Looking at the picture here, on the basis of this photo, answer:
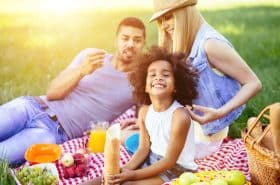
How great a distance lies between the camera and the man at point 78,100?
8.86ft

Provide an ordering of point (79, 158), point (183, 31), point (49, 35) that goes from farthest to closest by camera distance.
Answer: point (49, 35), point (79, 158), point (183, 31)

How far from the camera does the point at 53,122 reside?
2797mm

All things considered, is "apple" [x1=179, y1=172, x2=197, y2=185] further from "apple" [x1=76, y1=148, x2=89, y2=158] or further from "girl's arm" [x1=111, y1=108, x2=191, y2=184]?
"apple" [x1=76, y1=148, x2=89, y2=158]

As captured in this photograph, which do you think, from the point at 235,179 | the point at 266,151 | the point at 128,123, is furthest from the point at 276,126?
the point at 128,123

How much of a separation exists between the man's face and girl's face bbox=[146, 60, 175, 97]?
503 mm

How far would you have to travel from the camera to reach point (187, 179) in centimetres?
208

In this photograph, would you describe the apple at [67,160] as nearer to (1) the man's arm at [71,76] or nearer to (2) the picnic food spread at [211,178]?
(1) the man's arm at [71,76]

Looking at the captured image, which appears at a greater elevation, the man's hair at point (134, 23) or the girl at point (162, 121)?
the man's hair at point (134, 23)

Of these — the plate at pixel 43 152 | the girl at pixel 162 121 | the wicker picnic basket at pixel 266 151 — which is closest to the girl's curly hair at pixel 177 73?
the girl at pixel 162 121

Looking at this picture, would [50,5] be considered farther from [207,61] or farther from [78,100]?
[207,61]

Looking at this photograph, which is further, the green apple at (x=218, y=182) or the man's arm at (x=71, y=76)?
the man's arm at (x=71, y=76)

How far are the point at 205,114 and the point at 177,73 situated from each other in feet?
0.83

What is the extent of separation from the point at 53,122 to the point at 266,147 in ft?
3.17

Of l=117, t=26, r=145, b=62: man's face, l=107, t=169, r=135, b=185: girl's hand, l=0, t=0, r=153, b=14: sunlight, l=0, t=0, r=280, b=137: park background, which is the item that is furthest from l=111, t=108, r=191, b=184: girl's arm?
l=0, t=0, r=153, b=14: sunlight
